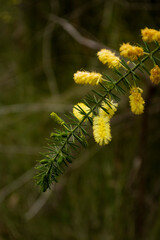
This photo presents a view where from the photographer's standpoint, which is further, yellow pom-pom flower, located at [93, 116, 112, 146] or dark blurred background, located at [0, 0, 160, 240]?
dark blurred background, located at [0, 0, 160, 240]

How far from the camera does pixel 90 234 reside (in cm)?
133

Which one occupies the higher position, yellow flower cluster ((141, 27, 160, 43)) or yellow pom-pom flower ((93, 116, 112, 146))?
yellow flower cluster ((141, 27, 160, 43))

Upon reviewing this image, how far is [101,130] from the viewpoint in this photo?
14.4 inches

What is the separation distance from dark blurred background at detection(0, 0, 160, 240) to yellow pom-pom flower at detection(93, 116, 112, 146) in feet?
2.50

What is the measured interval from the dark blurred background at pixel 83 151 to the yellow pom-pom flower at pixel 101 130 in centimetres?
76

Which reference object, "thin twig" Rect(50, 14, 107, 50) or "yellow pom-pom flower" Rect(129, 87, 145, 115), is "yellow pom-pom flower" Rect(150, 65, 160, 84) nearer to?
"yellow pom-pom flower" Rect(129, 87, 145, 115)

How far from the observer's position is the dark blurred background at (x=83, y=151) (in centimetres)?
125

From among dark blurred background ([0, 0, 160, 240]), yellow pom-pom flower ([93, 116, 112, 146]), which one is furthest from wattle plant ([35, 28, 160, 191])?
dark blurred background ([0, 0, 160, 240])

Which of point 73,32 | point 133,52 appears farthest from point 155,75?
point 73,32

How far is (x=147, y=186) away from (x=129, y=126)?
1.11ft

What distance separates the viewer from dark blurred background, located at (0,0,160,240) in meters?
1.25

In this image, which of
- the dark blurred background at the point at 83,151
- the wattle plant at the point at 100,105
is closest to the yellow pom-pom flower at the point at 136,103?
the wattle plant at the point at 100,105

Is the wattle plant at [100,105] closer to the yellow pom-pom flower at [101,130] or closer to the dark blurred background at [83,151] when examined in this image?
the yellow pom-pom flower at [101,130]

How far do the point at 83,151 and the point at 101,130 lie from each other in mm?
1123
